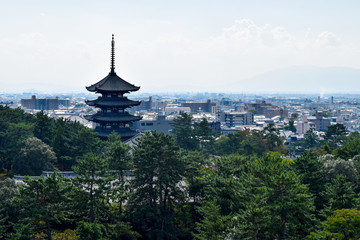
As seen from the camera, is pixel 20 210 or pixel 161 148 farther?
pixel 161 148

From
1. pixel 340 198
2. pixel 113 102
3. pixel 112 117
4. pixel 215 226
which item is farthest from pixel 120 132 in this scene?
pixel 340 198

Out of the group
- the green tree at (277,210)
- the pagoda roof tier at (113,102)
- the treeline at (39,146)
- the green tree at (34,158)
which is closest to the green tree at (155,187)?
the green tree at (277,210)

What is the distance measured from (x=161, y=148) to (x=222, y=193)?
511cm

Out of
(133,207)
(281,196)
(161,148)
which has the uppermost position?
(161,148)

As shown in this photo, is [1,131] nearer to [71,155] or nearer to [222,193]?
[71,155]

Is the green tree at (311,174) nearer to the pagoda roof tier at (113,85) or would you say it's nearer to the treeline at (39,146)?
the treeline at (39,146)

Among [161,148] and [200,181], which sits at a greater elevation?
[161,148]

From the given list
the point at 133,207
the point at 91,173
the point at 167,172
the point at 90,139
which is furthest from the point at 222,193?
the point at 90,139

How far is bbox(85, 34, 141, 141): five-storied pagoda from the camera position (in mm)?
42500

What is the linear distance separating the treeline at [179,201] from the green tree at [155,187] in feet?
0.21

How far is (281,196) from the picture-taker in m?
21.0

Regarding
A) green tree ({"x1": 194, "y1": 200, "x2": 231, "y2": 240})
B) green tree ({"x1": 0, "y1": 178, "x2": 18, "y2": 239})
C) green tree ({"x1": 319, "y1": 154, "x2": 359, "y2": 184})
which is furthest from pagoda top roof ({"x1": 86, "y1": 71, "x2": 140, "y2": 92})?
green tree ({"x1": 194, "y1": 200, "x2": 231, "y2": 240})

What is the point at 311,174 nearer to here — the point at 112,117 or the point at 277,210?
the point at 277,210

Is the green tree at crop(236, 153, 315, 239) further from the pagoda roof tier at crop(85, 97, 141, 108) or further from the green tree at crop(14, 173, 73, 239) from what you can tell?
the pagoda roof tier at crop(85, 97, 141, 108)
